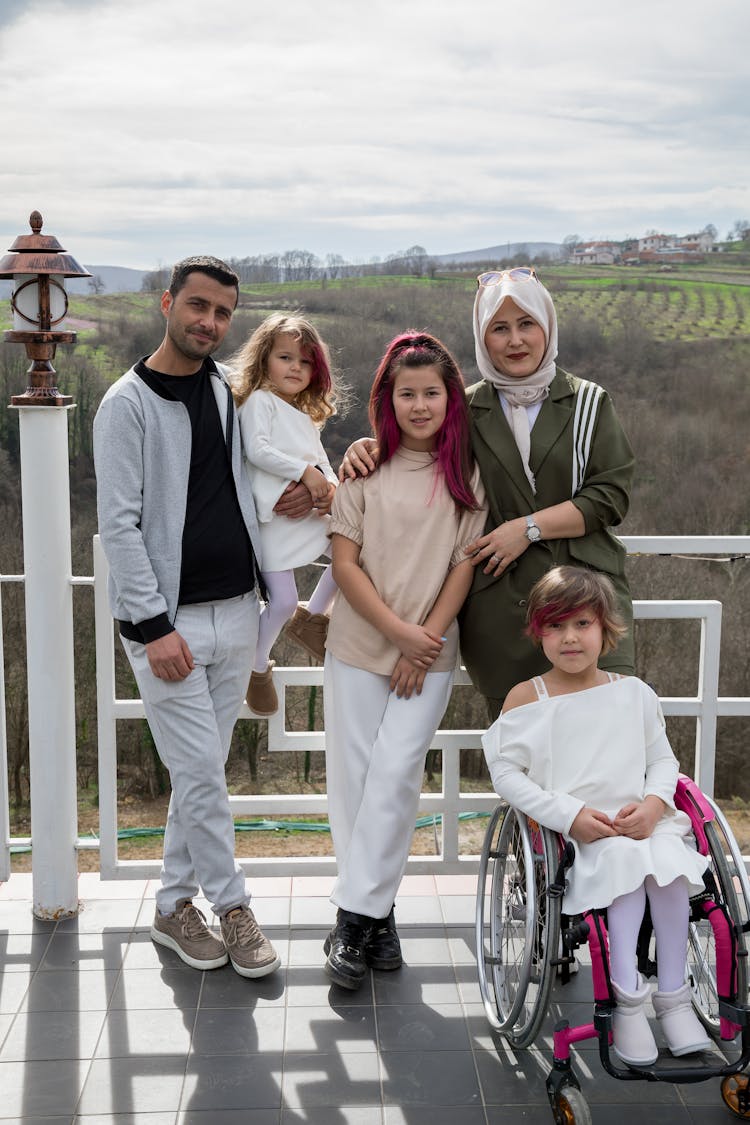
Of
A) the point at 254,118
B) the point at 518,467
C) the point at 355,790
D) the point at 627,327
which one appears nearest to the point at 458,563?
the point at 518,467

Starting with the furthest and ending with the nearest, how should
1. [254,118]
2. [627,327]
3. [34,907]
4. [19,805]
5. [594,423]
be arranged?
[254,118] < [627,327] < [19,805] < [34,907] < [594,423]

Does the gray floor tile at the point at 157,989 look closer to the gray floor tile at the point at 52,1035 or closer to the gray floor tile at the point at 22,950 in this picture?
the gray floor tile at the point at 52,1035

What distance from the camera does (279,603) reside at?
241cm

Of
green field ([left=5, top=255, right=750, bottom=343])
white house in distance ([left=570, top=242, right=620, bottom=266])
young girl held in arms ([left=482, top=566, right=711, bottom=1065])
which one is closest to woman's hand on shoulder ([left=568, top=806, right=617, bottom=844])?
young girl held in arms ([left=482, top=566, right=711, bottom=1065])

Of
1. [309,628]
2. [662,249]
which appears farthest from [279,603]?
[662,249]

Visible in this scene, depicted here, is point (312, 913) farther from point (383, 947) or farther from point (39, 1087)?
point (39, 1087)

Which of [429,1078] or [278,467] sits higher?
[278,467]

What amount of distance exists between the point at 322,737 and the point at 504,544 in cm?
76

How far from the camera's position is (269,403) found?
Answer: 7.77 feet

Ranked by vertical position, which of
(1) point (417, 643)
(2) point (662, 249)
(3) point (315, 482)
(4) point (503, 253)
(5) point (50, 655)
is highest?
(2) point (662, 249)

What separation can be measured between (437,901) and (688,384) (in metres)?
18.1

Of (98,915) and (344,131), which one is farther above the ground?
(344,131)

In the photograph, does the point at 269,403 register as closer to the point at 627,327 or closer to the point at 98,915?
the point at 98,915

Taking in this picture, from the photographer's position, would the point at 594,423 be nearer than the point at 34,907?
Yes
